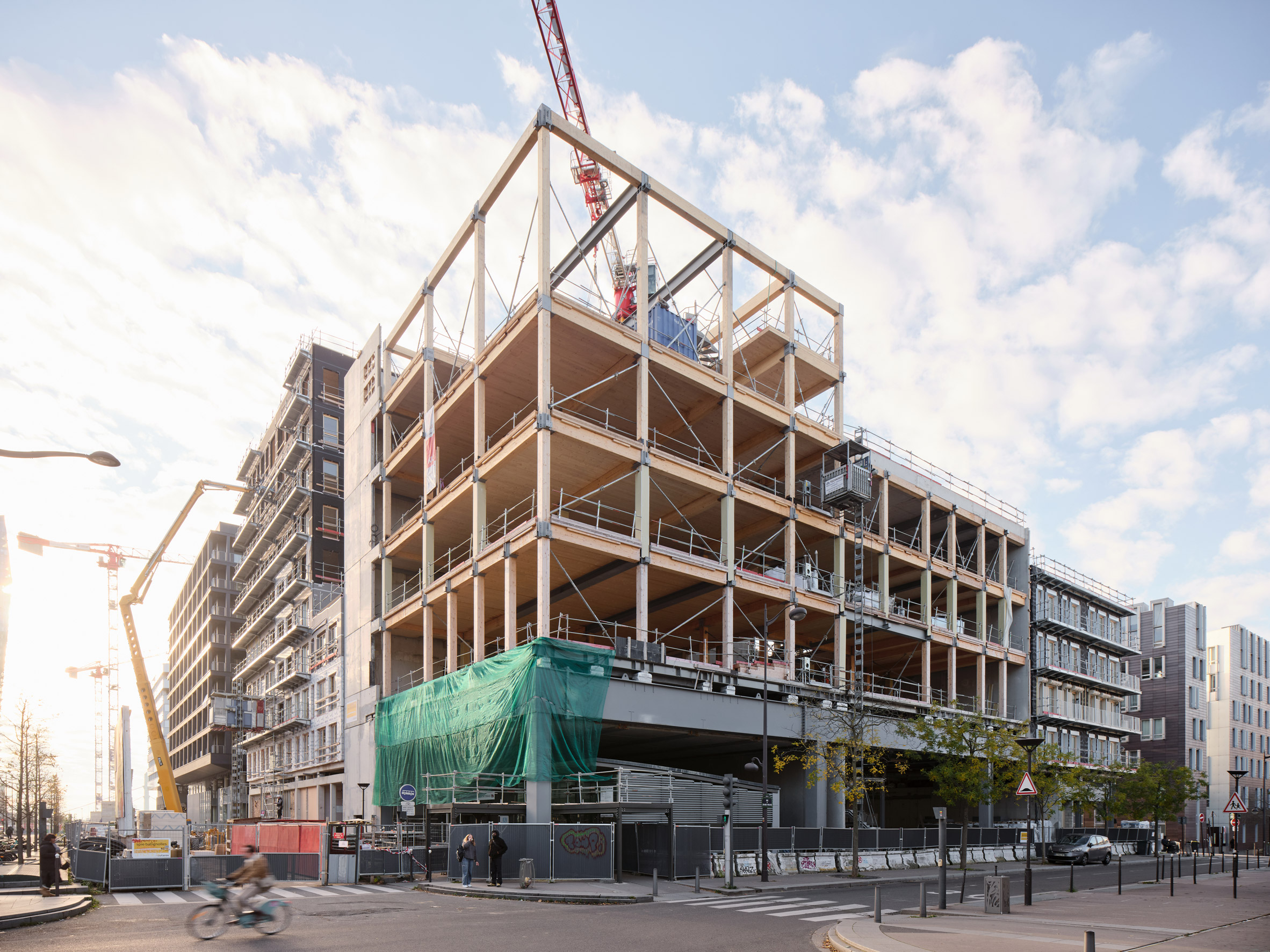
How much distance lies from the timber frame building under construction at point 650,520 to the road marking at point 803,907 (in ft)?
35.1

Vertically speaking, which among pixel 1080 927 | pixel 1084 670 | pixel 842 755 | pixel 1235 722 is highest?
pixel 1080 927

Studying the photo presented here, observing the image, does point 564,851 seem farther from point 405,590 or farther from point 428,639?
point 405,590

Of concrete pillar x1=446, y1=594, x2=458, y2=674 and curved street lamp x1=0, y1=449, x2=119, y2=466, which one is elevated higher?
curved street lamp x1=0, y1=449, x2=119, y2=466

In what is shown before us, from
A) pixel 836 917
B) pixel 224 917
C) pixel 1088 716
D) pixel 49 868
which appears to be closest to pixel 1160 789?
pixel 1088 716

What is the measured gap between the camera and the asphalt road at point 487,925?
626 inches

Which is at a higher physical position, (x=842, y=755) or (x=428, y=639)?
(x=428, y=639)

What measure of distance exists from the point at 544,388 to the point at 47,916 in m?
22.0

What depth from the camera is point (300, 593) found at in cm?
6662

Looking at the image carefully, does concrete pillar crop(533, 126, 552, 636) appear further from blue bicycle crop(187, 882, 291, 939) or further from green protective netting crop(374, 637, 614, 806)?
blue bicycle crop(187, 882, 291, 939)

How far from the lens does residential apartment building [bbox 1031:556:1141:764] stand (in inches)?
2475

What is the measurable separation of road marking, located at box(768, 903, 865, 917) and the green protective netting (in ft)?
38.8

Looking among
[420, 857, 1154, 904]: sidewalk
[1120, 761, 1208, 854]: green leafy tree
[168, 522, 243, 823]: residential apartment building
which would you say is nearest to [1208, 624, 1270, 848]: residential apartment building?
[1120, 761, 1208, 854]: green leafy tree

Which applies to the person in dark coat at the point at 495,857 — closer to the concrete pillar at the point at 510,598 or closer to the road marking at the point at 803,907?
the road marking at the point at 803,907

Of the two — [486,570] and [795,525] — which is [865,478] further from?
[486,570]
